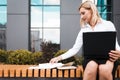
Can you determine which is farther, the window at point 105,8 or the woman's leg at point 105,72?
the window at point 105,8

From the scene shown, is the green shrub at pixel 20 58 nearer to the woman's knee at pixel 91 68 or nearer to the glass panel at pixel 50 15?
the glass panel at pixel 50 15

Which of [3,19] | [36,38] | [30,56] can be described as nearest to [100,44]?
[30,56]

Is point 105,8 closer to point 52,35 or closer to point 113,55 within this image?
point 52,35

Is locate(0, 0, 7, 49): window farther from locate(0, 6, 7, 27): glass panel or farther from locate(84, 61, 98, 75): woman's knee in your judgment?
locate(84, 61, 98, 75): woman's knee

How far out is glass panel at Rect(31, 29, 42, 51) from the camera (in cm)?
2409

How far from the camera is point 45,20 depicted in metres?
24.6

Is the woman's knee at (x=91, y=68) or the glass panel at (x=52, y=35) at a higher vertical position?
the woman's knee at (x=91, y=68)

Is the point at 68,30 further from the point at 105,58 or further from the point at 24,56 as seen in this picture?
the point at 105,58

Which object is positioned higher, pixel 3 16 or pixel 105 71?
pixel 3 16

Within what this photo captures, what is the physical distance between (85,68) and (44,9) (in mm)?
19748

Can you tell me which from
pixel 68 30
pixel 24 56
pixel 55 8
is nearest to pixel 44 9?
pixel 55 8

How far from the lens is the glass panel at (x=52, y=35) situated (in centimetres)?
2436

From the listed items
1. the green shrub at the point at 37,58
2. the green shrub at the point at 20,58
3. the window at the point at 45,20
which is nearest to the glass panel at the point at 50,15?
the window at the point at 45,20

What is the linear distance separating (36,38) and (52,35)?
3.31 ft
